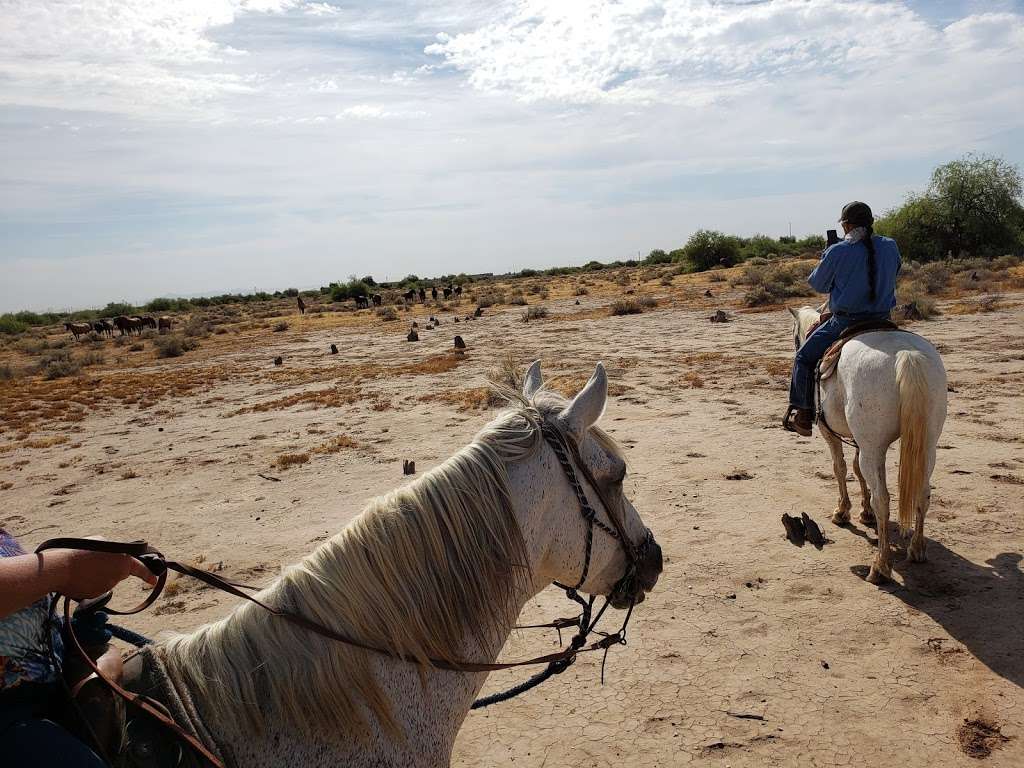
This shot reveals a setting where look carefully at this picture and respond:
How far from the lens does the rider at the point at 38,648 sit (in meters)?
1.44

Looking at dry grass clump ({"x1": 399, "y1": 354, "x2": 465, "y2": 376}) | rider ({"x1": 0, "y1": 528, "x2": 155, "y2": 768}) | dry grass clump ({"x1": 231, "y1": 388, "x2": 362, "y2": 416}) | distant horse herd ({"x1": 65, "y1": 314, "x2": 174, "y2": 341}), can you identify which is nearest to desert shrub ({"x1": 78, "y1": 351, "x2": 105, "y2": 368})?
distant horse herd ({"x1": 65, "y1": 314, "x2": 174, "y2": 341})

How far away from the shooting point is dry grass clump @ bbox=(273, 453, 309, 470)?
8.67 metres

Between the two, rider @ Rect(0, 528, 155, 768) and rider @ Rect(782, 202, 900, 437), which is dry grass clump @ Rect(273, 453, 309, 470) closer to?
rider @ Rect(782, 202, 900, 437)

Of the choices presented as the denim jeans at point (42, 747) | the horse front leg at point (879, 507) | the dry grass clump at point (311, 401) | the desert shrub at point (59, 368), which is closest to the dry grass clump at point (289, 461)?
the dry grass clump at point (311, 401)

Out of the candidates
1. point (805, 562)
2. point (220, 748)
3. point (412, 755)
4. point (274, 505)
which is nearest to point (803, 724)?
point (805, 562)

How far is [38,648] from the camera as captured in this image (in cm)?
160

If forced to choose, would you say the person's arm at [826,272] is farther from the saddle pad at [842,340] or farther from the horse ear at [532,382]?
the horse ear at [532,382]

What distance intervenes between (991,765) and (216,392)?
51.2 feet

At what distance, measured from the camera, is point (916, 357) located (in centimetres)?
455

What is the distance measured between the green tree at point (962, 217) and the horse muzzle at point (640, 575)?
33.9 meters

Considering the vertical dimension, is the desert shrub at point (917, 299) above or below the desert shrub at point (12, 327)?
below

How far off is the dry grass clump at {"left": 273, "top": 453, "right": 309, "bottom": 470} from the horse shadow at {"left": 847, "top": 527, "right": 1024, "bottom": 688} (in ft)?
22.4

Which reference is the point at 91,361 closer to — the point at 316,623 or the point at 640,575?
the point at 316,623

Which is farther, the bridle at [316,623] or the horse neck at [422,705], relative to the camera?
the horse neck at [422,705]
